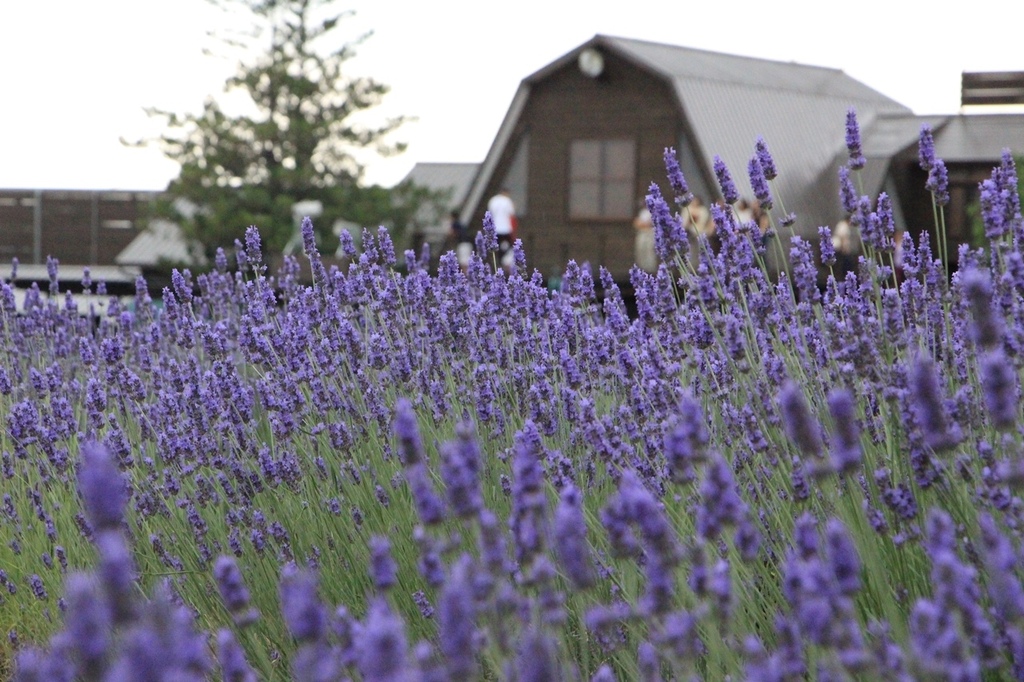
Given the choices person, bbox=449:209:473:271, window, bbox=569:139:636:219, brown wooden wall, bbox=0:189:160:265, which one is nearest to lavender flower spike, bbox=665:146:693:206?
person, bbox=449:209:473:271

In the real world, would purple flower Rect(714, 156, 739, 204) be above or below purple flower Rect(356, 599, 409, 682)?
above

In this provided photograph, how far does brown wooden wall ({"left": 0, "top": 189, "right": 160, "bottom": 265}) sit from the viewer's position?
100 feet

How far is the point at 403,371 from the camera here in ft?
12.5

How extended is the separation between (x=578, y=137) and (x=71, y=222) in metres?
13.9

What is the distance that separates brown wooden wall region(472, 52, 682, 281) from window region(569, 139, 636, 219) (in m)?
0.11

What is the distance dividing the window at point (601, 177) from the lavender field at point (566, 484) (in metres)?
17.1

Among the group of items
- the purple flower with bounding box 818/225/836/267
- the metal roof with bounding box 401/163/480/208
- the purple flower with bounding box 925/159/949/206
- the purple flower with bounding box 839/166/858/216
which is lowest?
the purple flower with bounding box 818/225/836/267

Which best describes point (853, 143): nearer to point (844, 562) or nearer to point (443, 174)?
point (844, 562)

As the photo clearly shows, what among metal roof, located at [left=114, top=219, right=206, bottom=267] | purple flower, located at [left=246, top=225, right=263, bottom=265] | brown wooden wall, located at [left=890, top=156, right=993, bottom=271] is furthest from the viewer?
metal roof, located at [left=114, top=219, right=206, bottom=267]

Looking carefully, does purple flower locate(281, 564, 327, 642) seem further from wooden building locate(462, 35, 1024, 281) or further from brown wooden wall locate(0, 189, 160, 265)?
brown wooden wall locate(0, 189, 160, 265)

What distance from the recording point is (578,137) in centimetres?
2208

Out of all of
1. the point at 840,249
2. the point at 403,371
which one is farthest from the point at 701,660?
the point at 840,249

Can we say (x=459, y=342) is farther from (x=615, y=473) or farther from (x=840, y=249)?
(x=840, y=249)

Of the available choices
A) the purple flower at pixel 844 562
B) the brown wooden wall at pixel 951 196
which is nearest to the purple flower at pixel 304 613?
the purple flower at pixel 844 562
